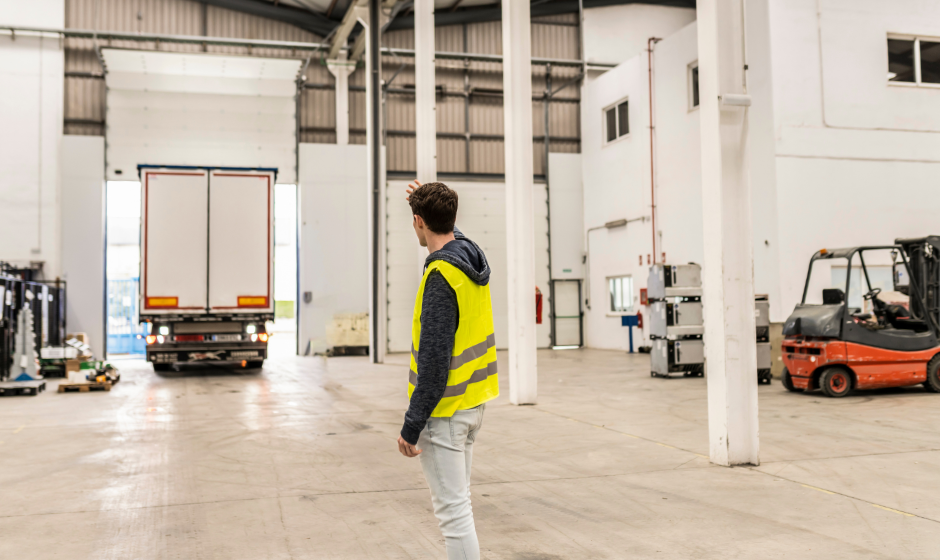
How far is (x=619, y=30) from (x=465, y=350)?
2254cm

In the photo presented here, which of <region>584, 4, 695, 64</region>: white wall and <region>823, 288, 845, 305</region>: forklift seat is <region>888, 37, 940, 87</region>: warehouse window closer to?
<region>823, 288, 845, 305</region>: forklift seat

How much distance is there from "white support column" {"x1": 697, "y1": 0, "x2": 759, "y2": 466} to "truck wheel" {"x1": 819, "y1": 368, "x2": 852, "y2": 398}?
518 cm

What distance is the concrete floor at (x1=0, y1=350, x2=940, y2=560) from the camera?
4191 mm

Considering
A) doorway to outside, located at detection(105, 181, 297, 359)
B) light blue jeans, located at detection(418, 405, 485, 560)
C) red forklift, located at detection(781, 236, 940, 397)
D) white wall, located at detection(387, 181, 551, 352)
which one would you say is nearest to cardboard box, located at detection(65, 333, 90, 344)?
doorway to outside, located at detection(105, 181, 297, 359)

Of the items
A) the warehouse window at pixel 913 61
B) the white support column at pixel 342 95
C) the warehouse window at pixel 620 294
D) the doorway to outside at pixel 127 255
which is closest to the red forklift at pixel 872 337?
the warehouse window at pixel 913 61

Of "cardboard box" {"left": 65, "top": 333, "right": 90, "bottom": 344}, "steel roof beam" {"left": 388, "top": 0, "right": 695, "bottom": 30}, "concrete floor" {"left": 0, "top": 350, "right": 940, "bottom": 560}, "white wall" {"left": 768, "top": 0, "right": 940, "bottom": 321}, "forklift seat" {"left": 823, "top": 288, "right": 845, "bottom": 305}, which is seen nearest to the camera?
"concrete floor" {"left": 0, "top": 350, "right": 940, "bottom": 560}

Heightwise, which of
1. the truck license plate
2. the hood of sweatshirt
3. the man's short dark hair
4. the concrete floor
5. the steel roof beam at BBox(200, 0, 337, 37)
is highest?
the steel roof beam at BBox(200, 0, 337, 37)

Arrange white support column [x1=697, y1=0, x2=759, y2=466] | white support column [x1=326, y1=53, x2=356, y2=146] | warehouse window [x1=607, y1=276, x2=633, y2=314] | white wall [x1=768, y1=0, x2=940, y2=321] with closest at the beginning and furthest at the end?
white support column [x1=697, y1=0, x2=759, y2=466] → white wall [x1=768, y1=0, x2=940, y2=321] → warehouse window [x1=607, y1=276, x2=633, y2=314] → white support column [x1=326, y1=53, x2=356, y2=146]

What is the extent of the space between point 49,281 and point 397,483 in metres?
17.0

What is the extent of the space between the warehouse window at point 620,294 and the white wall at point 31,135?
15.3m

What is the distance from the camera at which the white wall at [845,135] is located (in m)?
14.6

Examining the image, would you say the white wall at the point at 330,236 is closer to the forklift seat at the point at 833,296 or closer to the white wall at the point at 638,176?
the white wall at the point at 638,176

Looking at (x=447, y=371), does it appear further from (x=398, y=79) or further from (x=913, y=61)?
(x=398, y=79)

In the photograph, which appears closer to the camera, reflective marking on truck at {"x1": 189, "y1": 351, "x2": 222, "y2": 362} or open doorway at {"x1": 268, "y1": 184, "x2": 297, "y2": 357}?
reflective marking on truck at {"x1": 189, "y1": 351, "x2": 222, "y2": 362}
